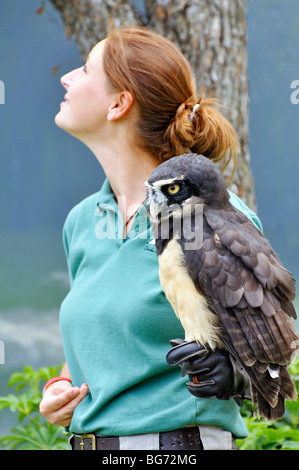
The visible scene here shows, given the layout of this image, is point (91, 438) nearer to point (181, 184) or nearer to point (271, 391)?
point (271, 391)

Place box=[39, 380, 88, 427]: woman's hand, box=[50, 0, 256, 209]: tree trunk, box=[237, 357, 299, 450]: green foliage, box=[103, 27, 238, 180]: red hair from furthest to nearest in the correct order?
box=[50, 0, 256, 209]: tree trunk < box=[237, 357, 299, 450]: green foliage < box=[103, 27, 238, 180]: red hair < box=[39, 380, 88, 427]: woman's hand

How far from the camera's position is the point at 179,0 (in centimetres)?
310

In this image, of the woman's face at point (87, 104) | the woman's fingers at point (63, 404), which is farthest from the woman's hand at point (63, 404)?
the woman's face at point (87, 104)

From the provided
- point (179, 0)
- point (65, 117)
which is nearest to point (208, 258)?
point (65, 117)

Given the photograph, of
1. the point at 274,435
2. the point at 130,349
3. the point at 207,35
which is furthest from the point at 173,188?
the point at 207,35

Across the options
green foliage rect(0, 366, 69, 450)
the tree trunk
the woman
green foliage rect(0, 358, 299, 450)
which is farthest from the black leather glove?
the tree trunk

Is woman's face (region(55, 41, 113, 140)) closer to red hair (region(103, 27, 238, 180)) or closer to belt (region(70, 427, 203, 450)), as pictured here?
red hair (region(103, 27, 238, 180))

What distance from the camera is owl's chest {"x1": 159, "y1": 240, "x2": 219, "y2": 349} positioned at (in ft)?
4.49

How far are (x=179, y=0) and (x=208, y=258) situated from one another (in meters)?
2.23

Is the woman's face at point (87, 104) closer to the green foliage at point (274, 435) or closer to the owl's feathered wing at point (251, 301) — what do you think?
the owl's feathered wing at point (251, 301)

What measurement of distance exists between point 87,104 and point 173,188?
2.23ft

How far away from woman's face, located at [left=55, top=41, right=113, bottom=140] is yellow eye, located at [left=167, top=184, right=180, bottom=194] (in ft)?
2.10

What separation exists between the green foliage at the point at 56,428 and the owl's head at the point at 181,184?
4.28 ft

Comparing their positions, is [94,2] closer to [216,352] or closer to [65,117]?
[65,117]
